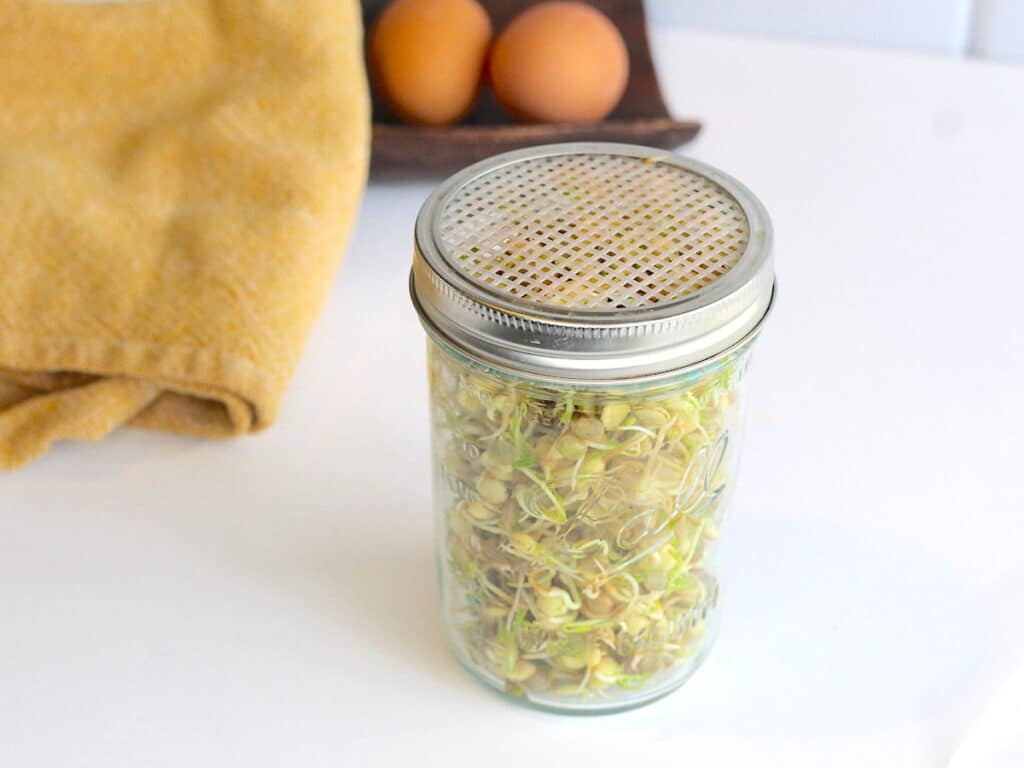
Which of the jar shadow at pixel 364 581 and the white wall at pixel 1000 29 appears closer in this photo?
the jar shadow at pixel 364 581

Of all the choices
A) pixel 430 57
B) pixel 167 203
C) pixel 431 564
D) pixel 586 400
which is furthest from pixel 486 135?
pixel 586 400

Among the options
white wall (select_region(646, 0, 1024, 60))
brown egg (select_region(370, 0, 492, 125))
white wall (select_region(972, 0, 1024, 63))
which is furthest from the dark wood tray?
white wall (select_region(972, 0, 1024, 63))

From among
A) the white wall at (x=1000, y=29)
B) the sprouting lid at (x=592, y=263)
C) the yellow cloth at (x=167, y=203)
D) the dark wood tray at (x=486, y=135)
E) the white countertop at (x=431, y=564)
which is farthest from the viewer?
the white wall at (x=1000, y=29)

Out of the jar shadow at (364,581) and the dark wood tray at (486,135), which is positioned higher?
the dark wood tray at (486,135)

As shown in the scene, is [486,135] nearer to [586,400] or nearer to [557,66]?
[557,66]

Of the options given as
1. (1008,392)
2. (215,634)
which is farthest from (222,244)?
(1008,392)

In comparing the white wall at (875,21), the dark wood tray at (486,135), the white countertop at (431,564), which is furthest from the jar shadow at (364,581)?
the white wall at (875,21)

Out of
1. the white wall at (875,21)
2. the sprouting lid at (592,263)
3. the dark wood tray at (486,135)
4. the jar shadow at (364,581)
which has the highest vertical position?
the sprouting lid at (592,263)

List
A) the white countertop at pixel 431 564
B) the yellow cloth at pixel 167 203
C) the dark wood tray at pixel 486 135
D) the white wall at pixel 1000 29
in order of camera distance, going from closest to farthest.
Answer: the white countertop at pixel 431 564, the yellow cloth at pixel 167 203, the dark wood tray at pixel 486 135, the white wall at pixel 1000 29

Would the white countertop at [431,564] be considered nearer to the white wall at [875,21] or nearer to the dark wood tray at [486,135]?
the dark wood tray at [486,135]

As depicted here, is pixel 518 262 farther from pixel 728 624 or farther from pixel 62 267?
pixel 62 267
